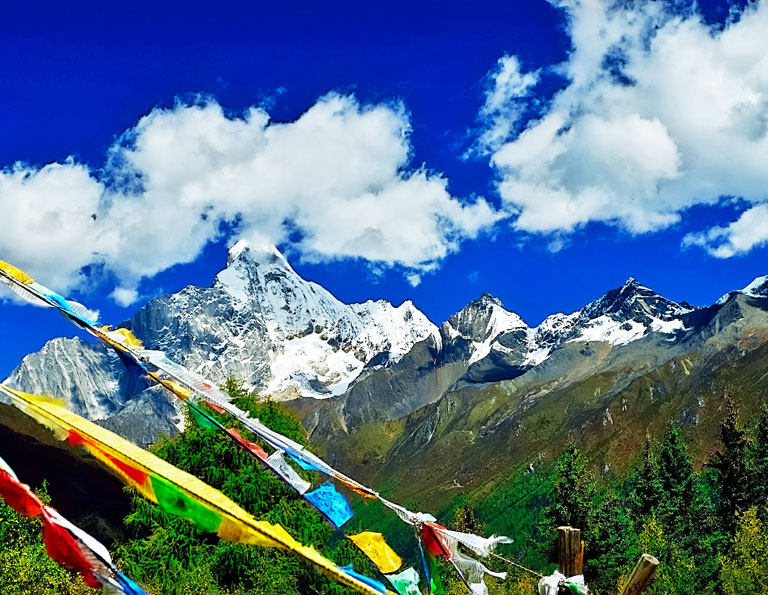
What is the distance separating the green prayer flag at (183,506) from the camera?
404 centimetres

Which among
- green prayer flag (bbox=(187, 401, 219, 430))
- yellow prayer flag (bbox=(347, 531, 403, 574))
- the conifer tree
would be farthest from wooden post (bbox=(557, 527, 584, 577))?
the conifer tree

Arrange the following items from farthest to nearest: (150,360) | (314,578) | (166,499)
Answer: (314,578)
(150,360)
(166,499)

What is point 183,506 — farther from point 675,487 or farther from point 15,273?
point 675,487

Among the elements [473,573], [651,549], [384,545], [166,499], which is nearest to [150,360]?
[166,499]

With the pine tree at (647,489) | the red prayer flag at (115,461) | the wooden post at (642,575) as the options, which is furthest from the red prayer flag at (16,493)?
the pine tree at (647,489)

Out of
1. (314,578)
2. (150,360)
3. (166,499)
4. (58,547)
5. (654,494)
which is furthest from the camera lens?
Answer: (654,494)

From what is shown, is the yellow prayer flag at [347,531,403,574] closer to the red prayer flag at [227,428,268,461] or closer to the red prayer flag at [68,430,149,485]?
the red prayer flag at [227,428,268,461]

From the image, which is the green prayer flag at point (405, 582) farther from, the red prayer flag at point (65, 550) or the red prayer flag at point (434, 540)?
the red prayer flag at point (65, 550)

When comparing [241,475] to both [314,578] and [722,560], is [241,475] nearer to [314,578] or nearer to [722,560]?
[314,578]

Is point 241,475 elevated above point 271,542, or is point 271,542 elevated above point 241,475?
point 241,475

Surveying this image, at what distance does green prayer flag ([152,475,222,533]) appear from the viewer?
4035mm

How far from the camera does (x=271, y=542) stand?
160 inches

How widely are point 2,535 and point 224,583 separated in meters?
11.7

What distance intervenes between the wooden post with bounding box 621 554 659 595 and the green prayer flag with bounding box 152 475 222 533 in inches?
214
